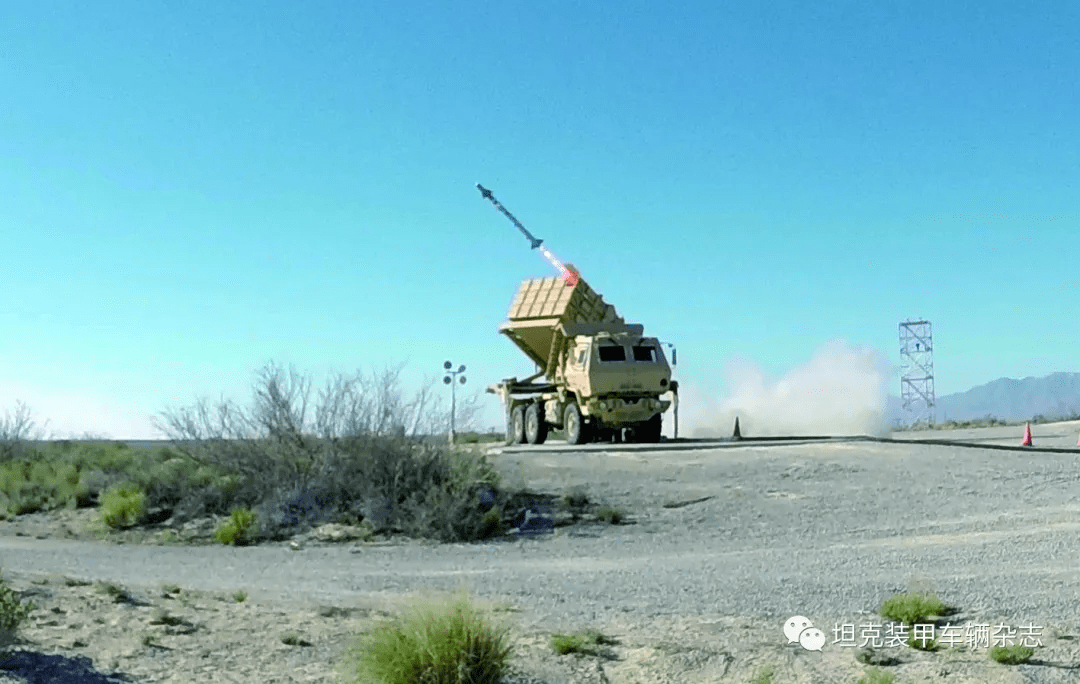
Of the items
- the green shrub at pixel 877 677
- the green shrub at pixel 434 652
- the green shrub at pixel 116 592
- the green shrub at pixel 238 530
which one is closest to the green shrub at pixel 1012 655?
the green shrub at pixel 877 677

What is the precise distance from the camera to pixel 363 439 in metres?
22.3

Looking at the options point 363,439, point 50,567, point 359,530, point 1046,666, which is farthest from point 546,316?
point 1046,666

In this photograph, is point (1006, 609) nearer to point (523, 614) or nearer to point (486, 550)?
point (523, 614)

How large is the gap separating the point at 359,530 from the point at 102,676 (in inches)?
431

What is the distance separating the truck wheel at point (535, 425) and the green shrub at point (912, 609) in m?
23.6

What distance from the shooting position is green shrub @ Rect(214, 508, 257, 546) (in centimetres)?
1961

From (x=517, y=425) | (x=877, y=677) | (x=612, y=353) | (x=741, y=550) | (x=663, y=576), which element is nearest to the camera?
(x=877, y=677)

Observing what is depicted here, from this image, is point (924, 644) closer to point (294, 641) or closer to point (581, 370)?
point (294, 641)

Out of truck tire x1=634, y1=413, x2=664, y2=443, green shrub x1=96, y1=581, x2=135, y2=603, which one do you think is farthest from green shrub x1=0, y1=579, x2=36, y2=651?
truck tire x1=634, y1=413, x2=664, y2=443

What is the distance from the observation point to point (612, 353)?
31.7m

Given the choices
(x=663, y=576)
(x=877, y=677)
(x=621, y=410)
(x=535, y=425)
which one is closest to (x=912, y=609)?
(x=877, y=677)

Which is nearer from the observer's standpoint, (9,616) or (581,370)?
(9,616)

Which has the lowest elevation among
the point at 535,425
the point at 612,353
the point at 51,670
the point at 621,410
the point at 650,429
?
the point at 51,670

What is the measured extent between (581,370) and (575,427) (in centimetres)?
173
